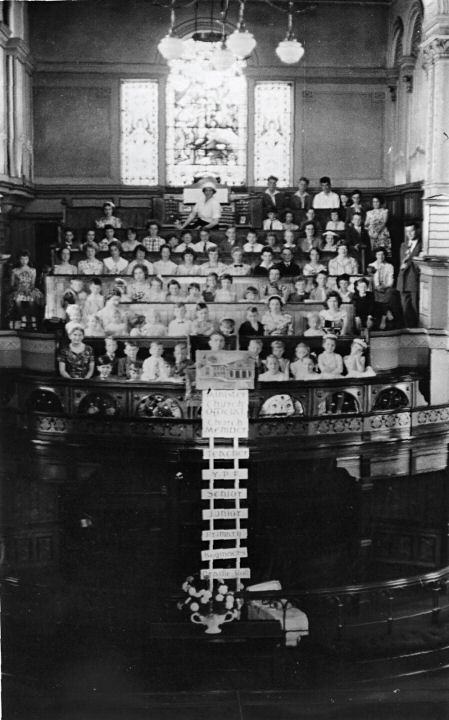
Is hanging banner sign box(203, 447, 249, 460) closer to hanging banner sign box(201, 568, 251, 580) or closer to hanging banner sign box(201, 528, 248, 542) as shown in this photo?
hanging banner sign box(201, 528, 248, 542)

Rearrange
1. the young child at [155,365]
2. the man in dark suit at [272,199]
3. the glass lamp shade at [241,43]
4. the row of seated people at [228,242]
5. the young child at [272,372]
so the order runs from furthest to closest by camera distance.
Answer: the man in dark suit at [272,199]
the row of seated people at [228,242]
the young child at [272,372]
the young child at [155,365]
the glass lamp shade at [241,43]

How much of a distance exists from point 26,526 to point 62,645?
43.6 inches

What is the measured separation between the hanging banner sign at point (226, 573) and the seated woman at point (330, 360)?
6.17 ft

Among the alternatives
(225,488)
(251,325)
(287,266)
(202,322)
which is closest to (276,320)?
Answer: (251,325)

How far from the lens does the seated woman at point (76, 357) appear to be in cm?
773

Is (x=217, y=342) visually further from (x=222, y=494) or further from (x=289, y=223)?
(x=289, y=223)

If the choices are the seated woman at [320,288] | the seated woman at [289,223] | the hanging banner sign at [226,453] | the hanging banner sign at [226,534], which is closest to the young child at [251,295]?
the seated woman at [320,288]

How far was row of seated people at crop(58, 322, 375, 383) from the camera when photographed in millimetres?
7582

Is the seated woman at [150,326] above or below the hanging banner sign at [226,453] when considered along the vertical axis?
above

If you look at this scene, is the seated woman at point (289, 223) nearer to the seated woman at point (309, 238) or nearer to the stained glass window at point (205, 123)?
the seated woman at point (309, 238)

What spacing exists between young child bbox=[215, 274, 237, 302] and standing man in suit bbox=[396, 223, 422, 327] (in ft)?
4.84

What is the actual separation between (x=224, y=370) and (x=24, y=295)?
5.73 feet

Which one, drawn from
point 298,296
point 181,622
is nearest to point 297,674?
point 181,622

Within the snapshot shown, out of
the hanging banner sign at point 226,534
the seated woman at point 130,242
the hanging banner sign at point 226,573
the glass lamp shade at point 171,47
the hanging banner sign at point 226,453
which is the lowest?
the hanging banner sign at point 226,573
